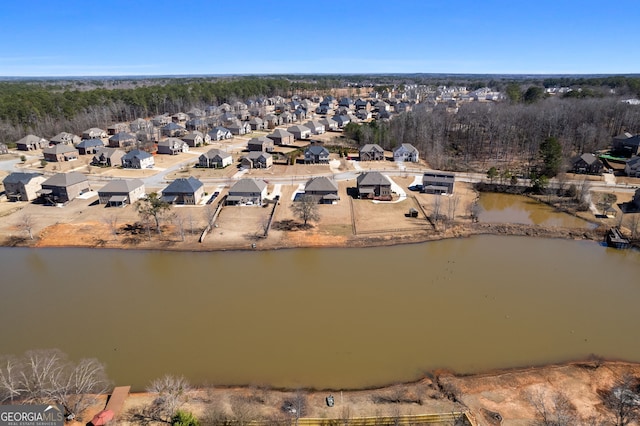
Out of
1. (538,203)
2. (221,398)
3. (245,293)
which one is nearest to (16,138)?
(245,293)

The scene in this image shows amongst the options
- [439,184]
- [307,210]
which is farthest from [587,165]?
[307,210]

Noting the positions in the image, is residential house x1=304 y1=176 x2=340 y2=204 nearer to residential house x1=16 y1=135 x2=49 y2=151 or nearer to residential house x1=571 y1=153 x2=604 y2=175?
residential house x1=571 y1=153 x2=604 y2=175

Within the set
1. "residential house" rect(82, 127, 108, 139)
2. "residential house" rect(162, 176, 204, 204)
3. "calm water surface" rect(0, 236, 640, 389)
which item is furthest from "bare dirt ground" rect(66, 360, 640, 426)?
"residential house" rect(82, 127, 108, 139)

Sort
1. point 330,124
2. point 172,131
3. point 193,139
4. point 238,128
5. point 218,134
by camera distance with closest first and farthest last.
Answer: point 193,139 → point 218,134 → point 172,131 → point 238,128 → point 330,124

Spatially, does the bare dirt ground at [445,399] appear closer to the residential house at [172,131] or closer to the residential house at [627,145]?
the residential house at [627,145]

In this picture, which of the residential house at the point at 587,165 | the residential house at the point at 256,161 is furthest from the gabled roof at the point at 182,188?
the residential house at the point at 587,165

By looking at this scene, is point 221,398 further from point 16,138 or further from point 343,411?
point 16,138

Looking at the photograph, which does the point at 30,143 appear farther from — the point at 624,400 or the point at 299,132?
the point at 624,400
